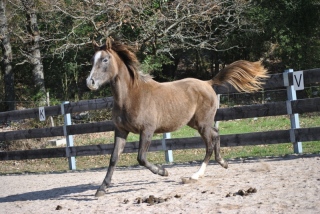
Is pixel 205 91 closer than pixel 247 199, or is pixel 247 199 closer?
pixel 247 199

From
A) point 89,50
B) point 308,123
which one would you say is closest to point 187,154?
point 308,123

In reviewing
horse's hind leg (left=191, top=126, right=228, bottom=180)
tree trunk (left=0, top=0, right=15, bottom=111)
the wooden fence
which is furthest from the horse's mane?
tree trunk (left=0, top=0, right=15, bottom=111)

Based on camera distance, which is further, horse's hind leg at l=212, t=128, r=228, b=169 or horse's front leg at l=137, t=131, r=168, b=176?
horse's hind leg at l=212, t=128, r=228, b=169

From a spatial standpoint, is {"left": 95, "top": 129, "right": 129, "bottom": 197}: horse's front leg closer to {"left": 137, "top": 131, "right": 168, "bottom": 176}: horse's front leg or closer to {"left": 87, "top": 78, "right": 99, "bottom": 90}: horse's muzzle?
{"left": 137, "top": 131, "right": 168, "bottom": 176}: horse's front leg

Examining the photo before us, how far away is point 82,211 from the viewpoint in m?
6.49

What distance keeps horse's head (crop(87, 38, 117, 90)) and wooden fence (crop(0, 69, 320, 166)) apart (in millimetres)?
3368

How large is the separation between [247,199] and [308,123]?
32.8 ft

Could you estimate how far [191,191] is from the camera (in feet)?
22.0

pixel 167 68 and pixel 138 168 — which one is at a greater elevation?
pixel 167 68

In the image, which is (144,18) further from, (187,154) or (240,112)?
(240,112)

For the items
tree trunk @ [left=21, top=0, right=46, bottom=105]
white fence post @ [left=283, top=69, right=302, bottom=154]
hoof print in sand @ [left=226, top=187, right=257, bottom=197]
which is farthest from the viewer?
tree trunk @ [left=21, top=0, right=46, bottom=105]

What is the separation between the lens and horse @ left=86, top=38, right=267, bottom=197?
7418 mm

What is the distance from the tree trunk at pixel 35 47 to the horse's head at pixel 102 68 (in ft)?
43.2

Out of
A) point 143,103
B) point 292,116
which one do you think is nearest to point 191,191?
point 143,103
